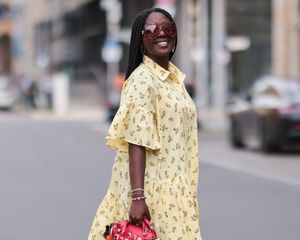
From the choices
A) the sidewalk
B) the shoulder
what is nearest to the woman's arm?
the shoulder

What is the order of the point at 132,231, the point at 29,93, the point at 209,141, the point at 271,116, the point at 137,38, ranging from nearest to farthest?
the point at 132,231 < the point at 137,38 < the point at 271,116 < the point at 209,141 < the point at 29,93

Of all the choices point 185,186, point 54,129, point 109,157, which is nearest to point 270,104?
point 109,157

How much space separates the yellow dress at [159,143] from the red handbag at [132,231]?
134 mm

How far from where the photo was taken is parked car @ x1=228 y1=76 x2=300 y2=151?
18.3 metres

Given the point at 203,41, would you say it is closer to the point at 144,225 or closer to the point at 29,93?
the point at 29,93

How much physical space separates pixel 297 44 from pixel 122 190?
30124 mm

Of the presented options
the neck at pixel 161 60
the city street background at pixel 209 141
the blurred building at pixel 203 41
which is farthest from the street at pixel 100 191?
the blurred building at pixel 203 41

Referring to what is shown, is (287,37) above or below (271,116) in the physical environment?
above

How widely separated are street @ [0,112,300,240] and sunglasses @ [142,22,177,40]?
175 inches

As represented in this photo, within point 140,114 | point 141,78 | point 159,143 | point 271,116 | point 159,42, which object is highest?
point 159,42

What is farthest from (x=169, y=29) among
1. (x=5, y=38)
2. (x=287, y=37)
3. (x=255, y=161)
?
(x=5, y=38)

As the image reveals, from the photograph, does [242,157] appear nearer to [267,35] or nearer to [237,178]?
[237,178]

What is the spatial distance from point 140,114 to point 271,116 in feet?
47.3

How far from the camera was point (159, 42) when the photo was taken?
4.44 metres
